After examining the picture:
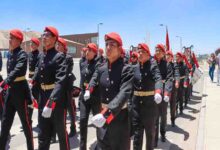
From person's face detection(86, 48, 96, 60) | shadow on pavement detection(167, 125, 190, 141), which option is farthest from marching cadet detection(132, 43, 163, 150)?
shadow on pavement detection(167, 125, 190, 141)

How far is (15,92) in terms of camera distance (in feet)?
18.8

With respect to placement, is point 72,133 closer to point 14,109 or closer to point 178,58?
point 14,109

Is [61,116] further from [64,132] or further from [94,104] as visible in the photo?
[94,104]

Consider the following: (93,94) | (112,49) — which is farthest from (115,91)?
(93,94)

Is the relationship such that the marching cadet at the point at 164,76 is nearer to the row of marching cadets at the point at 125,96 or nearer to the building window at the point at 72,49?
the row of marching cadets at the point at 125,96

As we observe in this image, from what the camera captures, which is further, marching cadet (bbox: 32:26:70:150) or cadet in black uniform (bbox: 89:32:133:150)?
marching cadet (bbox: 32:26:70:150)

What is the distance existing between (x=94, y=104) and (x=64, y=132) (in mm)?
1443

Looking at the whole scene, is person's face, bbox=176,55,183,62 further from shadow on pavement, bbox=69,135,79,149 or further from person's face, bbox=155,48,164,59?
shadow on pavement, bbox=69,135,79,149

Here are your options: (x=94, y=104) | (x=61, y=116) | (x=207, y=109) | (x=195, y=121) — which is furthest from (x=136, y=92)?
(x=207, y=109)

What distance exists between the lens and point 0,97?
791cm

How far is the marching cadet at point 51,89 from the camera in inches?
189

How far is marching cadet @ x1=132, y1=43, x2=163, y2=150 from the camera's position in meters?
5.58

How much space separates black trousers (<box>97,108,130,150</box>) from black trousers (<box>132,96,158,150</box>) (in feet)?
4.44

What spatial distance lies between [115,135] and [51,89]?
138cm
